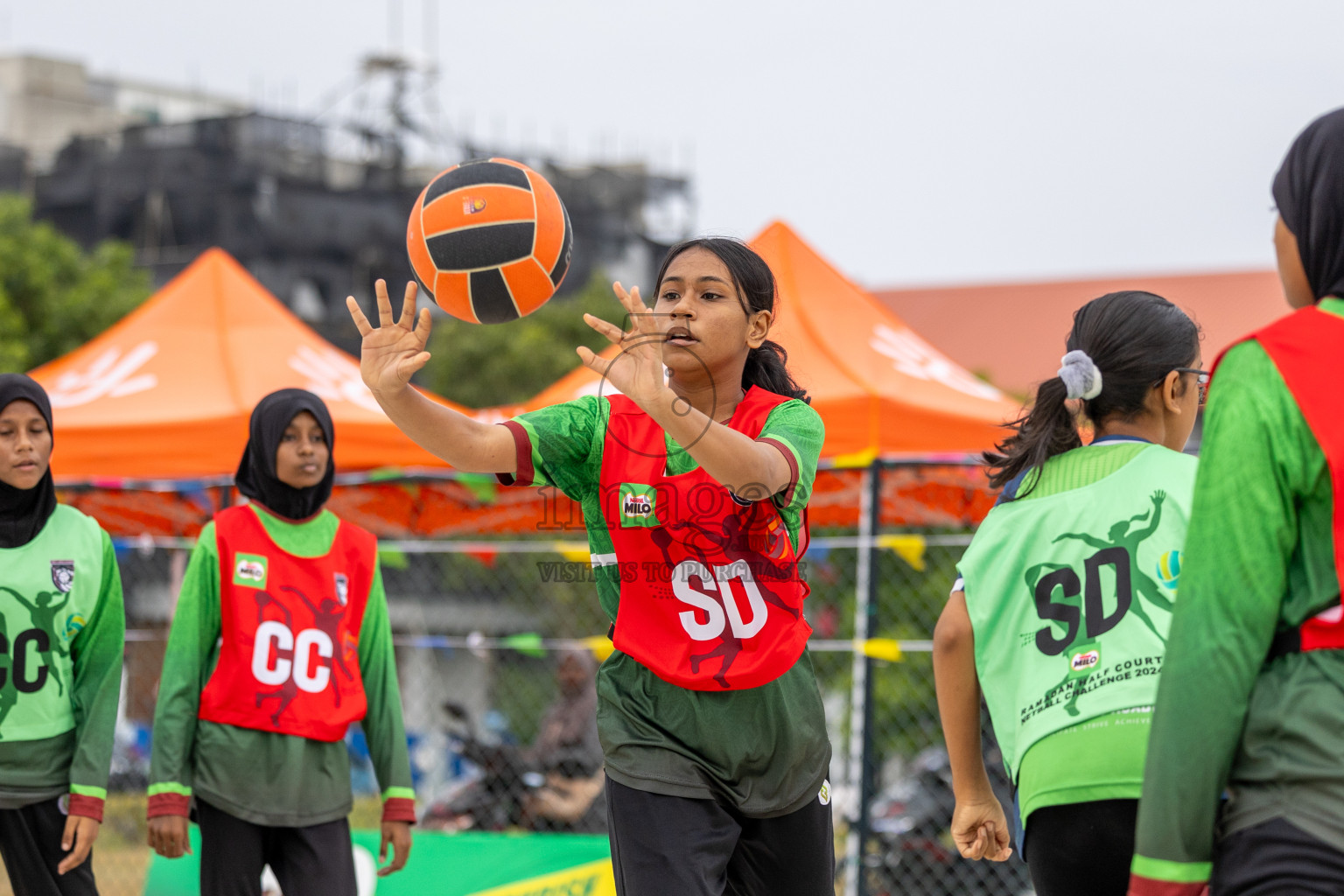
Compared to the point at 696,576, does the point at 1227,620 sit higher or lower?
higher

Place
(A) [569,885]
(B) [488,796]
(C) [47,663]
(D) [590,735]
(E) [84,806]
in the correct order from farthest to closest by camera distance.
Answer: (D) [590,735] → (B) [488,796] → (A) [569,885] → (C) [47,663] → (E) [84,806]

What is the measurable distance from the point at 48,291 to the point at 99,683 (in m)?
21.6

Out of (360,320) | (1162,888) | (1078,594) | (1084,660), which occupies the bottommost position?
(1162,888)

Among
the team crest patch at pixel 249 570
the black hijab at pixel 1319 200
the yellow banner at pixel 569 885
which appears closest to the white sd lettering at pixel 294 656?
the team crest patch at pixel 249 570

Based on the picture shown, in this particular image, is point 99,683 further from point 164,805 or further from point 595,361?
point 595,361

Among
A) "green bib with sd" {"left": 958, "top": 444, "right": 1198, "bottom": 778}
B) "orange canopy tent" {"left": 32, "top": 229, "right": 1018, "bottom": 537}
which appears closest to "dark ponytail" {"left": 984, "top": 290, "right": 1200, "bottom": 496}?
"green bib with sd" {"left": 958, "top": 444, "right": 1198, "bottom": 778}

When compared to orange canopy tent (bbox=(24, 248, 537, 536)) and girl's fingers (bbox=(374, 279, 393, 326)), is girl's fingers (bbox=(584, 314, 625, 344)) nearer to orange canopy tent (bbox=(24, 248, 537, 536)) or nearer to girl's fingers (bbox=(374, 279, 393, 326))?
girl's fingers (bbox=(374, 279, 393, 326))

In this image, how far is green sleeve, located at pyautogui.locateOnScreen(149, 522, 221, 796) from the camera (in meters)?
4.29

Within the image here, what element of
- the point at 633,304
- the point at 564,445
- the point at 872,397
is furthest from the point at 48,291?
the point at 633,304

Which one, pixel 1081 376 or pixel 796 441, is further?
pixel 796 441

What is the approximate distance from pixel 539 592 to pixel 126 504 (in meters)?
11.8

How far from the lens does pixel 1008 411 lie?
7012 millimetres

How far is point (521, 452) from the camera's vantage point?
2.85m

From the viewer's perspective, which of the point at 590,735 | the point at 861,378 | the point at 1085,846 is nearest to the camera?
the point at 1085,846
